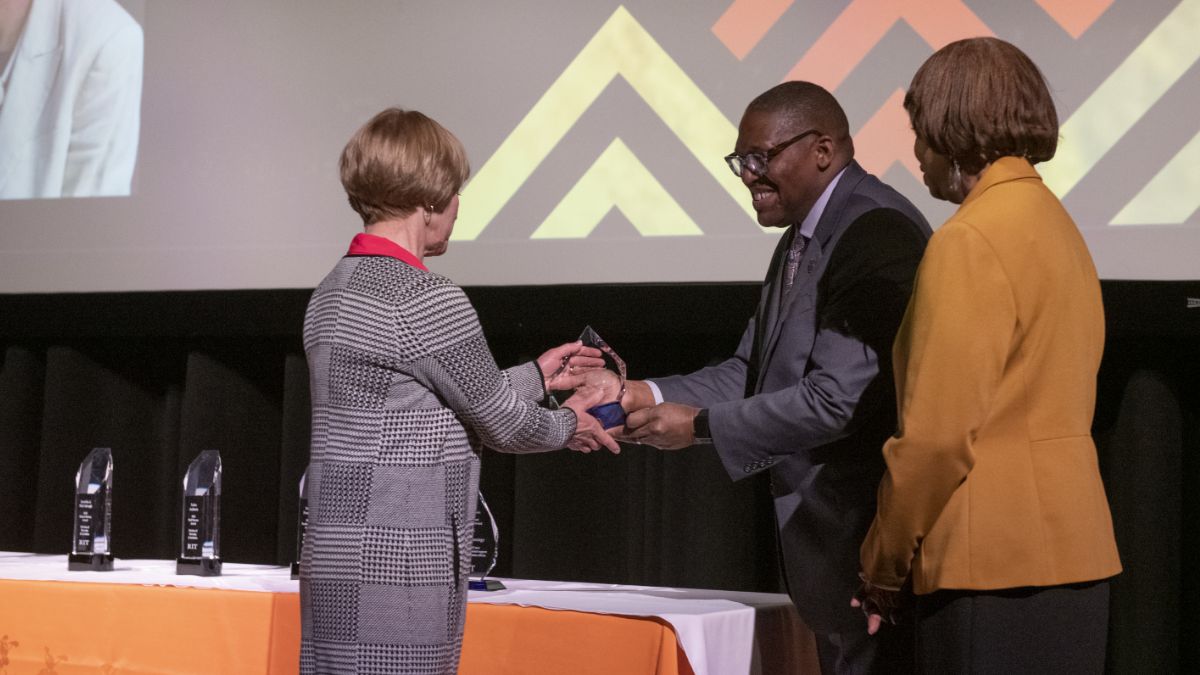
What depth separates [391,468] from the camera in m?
1.69

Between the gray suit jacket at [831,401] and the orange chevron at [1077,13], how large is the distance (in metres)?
1.29

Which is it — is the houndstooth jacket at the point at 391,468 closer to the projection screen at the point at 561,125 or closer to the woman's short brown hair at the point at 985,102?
the woman's short brown hair at the point at 985,102

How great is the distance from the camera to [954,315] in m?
1.44

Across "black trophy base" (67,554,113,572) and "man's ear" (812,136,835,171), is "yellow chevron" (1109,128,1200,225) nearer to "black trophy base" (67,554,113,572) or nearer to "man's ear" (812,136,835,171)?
"man's ear" (812,136,835,171)

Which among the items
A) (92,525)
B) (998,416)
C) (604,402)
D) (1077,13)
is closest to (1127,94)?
(1077,13)

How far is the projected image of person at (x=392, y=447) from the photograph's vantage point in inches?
66.2

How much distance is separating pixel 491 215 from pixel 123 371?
1.66 meters

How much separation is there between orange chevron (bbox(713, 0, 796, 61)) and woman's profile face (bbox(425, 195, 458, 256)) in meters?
1.64

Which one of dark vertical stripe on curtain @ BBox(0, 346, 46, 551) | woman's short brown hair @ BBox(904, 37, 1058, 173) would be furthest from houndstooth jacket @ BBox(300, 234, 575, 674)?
dark vertical stripe on curtain @ BBox(0, 346, 46, 551)

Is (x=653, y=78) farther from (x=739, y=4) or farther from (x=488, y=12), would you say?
(x=488, y=12)

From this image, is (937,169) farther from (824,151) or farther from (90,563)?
(90,563)

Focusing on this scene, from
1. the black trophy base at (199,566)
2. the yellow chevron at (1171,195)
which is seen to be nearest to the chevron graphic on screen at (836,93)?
the yellow chevron at (1171,195)

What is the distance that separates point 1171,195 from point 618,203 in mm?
1450

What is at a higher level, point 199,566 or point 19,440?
point 19,440
